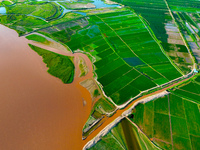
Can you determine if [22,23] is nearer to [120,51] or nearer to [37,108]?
[120,51]

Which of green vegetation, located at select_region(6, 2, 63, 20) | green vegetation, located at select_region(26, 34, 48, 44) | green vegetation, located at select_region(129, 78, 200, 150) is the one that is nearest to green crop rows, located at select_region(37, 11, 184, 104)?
green vegetation, located at select_region(26, 34, 48, 44)

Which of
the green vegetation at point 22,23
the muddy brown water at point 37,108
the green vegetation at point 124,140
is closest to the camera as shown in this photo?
the green vegetation at point 124,140

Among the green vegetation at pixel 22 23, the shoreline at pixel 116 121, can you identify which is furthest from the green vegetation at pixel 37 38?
the shoreline at pixel 116 121

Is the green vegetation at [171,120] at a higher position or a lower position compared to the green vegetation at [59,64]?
lower

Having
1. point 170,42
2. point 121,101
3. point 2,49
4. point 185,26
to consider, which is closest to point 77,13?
point 2,49

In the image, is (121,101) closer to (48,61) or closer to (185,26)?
(48,61)

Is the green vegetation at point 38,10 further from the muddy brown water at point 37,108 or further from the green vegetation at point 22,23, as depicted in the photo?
the muddy brown water at point 37,108

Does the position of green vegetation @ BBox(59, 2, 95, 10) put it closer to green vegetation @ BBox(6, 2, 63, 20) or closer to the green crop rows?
green vegetation @ BBox(6, 2, 63, 20)
